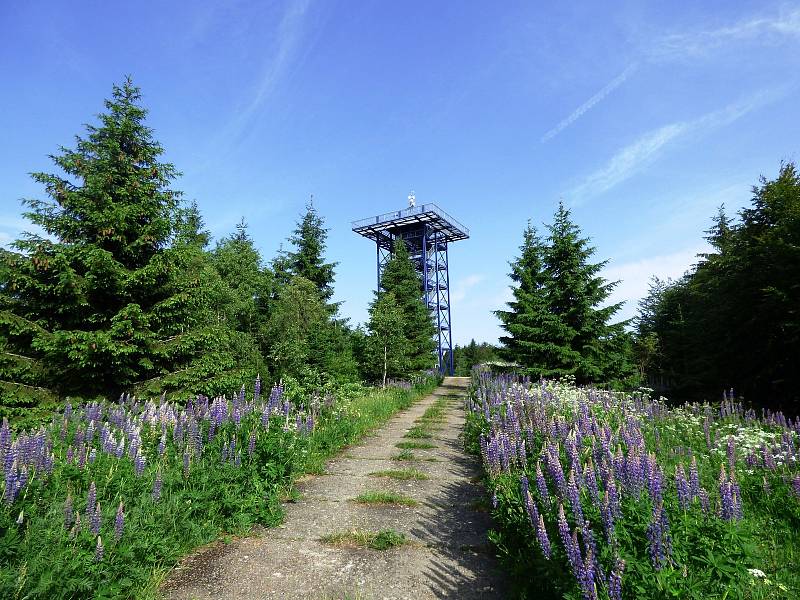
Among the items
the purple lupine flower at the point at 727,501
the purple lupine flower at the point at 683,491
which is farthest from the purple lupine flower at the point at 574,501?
the purple lupine flower at the point at 727,501

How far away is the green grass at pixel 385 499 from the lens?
5.85 metres

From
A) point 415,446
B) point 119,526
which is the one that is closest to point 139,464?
point 119,526

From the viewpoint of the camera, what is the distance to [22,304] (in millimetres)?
11500

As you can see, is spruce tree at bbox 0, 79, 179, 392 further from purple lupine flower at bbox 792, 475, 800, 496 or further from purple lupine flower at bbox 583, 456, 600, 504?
purple lupine flower at bbox 792, 475, 800, 496

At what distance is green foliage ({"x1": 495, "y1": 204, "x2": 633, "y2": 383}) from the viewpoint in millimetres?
16000

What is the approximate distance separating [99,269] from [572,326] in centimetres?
1617

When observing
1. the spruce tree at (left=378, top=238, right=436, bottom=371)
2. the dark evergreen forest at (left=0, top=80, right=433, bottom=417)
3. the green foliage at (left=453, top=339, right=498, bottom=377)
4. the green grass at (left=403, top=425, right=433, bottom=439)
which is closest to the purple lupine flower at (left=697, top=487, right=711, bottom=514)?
the green grass at (left=403, top=425, right=433, bottom=439)

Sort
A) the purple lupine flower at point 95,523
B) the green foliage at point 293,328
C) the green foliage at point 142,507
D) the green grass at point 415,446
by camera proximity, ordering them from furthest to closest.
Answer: the green foliage at point 293,328 < the green grass at point 415,446 < the purple lupine flower at point 95,523 < the green foliage at point 142,507

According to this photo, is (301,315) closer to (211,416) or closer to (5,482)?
(211,416)

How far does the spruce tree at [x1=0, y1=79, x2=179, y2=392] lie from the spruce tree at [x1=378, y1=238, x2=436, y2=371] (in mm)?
17332

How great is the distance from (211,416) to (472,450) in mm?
5273

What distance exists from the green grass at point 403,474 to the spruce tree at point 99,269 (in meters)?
8.07

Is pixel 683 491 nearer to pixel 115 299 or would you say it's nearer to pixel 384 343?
pixel 115 299

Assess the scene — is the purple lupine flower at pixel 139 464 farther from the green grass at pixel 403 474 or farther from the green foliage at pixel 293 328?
the green foliage at pixel 293 328
